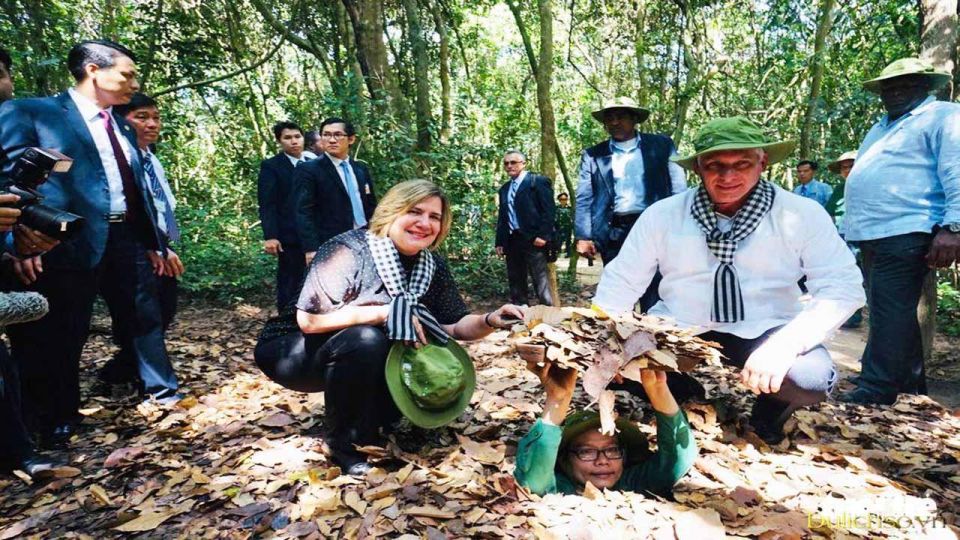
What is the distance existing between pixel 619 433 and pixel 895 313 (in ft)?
7.62

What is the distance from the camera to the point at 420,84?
8.66 meters

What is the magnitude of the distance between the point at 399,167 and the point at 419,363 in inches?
215

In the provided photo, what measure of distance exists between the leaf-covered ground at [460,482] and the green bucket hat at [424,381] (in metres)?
0.28

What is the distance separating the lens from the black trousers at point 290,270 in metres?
6.13

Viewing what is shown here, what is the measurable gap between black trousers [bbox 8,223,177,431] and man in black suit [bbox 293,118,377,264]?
5.54 feet

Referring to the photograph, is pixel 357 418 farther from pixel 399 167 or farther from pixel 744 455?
pixel 399 167

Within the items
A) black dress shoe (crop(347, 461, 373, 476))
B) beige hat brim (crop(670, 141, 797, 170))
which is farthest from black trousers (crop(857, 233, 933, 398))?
black dress shoe (crop(347, 461, 373, 476))

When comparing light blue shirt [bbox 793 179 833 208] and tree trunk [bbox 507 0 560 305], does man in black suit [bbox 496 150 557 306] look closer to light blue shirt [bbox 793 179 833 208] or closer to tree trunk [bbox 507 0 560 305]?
tree trunk [bbox 507 0 560 305]

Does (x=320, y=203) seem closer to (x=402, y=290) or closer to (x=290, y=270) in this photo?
(x=290, y=270)

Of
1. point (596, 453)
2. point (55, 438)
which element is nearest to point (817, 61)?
point (596, 453)

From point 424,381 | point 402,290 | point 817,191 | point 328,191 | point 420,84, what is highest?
point 420,84

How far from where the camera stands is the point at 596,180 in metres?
5.25

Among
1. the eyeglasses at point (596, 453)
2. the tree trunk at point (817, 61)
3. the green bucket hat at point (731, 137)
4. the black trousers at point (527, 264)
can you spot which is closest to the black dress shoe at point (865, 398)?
the green bucket hat at point (731, 137)

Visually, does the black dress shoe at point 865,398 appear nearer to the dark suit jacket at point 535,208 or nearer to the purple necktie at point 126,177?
the dark suit jacket at point 535,208
